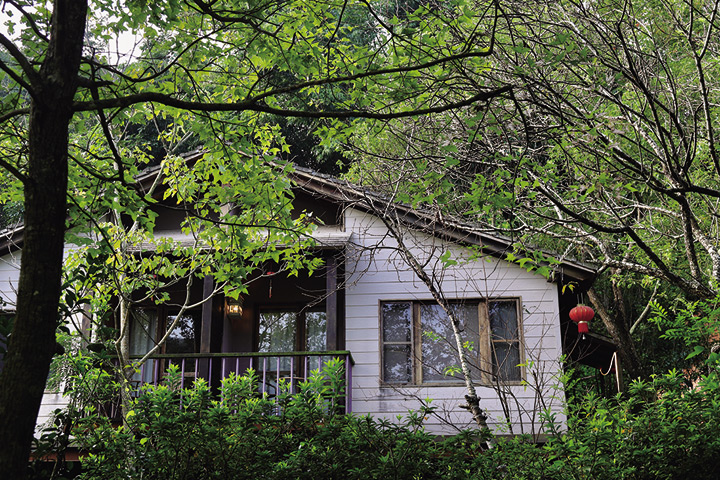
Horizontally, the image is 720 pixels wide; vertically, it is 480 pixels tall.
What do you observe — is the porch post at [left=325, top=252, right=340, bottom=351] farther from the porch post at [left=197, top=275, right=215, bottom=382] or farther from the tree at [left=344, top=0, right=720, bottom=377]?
the tree at [left=344, top=0, right=720, bottom=377]

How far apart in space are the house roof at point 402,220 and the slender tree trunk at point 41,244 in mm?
6006

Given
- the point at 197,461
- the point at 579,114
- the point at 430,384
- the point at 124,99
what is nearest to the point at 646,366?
the point at 430,384

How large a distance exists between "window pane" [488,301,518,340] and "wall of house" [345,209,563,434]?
0.20m

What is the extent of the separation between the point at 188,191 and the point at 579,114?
429 centimetres

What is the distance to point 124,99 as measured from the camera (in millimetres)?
3361

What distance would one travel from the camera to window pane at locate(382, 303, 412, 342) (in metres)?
11.0

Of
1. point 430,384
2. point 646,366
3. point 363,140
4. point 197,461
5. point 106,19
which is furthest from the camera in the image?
point 646,366

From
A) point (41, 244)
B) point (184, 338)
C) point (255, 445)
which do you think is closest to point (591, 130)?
point (255, 445)

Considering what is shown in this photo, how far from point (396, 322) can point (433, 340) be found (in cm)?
72

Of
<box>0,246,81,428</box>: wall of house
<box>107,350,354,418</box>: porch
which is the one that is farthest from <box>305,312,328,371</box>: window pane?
<box>0,246,81,428</box>: wall of house

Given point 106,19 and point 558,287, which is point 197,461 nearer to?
point 106,19

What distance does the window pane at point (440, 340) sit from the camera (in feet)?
35.3

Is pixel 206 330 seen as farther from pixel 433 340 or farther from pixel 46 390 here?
pixel 433 340

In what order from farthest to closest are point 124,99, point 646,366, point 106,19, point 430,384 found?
1. point 646,366
2. point 430,384
3. point 106,19
4. point 124,99
